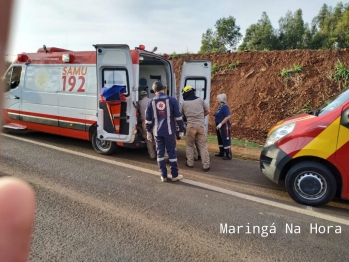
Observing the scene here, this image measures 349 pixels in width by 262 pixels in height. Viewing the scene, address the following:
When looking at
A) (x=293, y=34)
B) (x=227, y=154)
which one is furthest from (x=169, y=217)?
(x=293, y=34)

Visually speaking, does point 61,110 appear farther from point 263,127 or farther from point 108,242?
point 263,127

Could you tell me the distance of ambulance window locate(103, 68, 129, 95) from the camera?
578cm

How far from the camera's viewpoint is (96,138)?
6.56 meters

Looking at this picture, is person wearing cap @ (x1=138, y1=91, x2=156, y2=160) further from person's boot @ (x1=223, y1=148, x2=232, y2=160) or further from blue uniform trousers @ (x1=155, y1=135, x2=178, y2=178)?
person's boot @ (x1=223, y1=148, x2=232, y2=160)

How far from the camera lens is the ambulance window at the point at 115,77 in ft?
19.0

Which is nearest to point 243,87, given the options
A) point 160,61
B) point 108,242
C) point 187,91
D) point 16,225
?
point 160,61

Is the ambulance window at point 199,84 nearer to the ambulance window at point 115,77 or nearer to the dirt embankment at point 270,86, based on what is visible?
the ambulance window at point 115,77

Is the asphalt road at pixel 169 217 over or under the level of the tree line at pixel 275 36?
under

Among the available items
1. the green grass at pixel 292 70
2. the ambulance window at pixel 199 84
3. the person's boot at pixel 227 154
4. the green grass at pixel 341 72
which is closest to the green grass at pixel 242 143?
the person's boot at pixel 227 154

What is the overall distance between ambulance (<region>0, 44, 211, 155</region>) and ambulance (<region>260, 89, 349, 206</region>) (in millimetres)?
2865

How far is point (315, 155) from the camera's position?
3932 millimetres

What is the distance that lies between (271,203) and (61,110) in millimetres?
5287

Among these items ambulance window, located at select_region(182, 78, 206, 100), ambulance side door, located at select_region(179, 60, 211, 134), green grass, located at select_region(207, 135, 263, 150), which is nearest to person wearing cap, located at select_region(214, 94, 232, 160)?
ambulance side door, located at select_region(179, 60, 211, 134)

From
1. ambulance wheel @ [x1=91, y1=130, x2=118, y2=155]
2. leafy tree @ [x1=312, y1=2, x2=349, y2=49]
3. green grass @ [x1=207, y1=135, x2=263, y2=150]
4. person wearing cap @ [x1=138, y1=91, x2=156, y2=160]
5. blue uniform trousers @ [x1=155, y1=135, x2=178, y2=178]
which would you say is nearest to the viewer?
blue uniform trousers @ [x1=155, y1=135, x2=178, y2=178]
